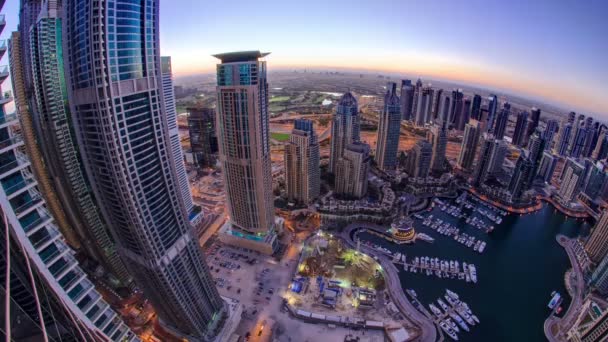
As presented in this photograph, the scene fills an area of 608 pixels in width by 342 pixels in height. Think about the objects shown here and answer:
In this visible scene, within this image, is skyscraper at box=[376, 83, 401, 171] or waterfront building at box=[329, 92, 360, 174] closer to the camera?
waterfront building at box=[329, 92, 360, 174]

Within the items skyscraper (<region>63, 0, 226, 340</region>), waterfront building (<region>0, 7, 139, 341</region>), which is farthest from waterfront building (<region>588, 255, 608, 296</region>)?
waterfront building (<region>0, 7, 139, 341</region>)

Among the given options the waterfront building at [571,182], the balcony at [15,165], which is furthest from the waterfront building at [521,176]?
the balcony at [15,165]

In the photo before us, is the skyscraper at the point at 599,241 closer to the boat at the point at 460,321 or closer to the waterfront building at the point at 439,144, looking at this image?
the boat at the point at 460,321

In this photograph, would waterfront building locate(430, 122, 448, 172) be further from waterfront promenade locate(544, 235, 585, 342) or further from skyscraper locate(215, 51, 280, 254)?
skyscraper locate(215, 51, 280, 254)

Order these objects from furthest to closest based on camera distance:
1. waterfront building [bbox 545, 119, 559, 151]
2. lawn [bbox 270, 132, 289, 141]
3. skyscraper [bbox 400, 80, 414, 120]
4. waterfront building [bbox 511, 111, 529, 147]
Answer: skyscraper [bbox 400, 80, 414, 120], lawn [bbox 270, 132, 289, 141], waterfront building [bbox 511, 111, 529, 147], waterfront building [bbox 545, 119, 559, 151]

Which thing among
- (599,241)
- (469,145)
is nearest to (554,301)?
(599,241)

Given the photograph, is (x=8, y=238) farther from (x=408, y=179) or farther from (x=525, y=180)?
(x=525, y=180)
